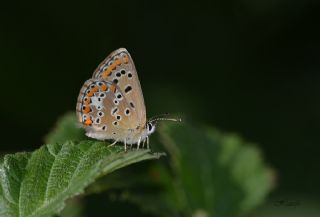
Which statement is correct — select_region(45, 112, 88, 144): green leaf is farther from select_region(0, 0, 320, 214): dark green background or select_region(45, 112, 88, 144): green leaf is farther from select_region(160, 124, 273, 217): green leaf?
select_region(0, 0, 320, 214): dark green background

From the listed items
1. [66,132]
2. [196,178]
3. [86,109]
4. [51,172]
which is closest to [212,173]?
[196,178]

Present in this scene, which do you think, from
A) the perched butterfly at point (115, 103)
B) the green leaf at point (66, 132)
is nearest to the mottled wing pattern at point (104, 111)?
the perched butterfly at point (115, 103)

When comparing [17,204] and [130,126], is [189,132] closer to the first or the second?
[130,126]

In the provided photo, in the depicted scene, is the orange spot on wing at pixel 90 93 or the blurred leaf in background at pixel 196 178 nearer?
the orange spot on wing at pixel 90 93

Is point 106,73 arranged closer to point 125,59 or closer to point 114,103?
point 125,59

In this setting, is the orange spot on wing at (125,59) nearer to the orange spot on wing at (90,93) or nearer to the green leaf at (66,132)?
the orange spot on wing at (90,93)

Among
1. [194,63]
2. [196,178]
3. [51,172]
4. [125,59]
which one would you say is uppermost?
[194,63]
